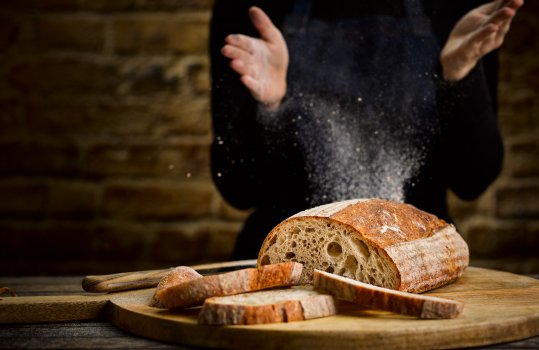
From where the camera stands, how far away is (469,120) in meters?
2.62

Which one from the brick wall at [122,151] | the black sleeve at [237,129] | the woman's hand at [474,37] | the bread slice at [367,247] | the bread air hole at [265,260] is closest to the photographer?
the bread slice at [367,247]

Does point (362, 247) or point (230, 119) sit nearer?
point (362, 247)

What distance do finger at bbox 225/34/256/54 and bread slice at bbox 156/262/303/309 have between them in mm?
1184

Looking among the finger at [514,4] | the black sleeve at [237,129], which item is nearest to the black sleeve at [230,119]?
the black sleeve at [237,129]

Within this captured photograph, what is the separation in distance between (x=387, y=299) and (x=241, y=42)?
135cm

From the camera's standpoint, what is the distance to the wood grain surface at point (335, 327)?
43.4 inches

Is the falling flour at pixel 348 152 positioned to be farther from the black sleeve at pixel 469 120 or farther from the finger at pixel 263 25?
the finger at pixel 263 25

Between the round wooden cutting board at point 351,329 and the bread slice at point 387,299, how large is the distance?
0.06 ft

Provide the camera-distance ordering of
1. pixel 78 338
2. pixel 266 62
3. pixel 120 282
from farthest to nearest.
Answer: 1. pixel 266 62
2. pixel 120 282
3. pixel 78 338

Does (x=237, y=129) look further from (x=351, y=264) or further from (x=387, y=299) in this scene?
(x=387, y=299)

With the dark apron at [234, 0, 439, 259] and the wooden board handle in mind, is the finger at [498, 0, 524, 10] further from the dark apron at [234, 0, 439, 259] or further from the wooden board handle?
the wooden board handle

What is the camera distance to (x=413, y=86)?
8.53 ft

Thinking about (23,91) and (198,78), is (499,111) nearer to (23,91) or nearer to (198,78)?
(198,78)

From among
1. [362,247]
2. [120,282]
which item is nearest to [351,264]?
[362,247]
